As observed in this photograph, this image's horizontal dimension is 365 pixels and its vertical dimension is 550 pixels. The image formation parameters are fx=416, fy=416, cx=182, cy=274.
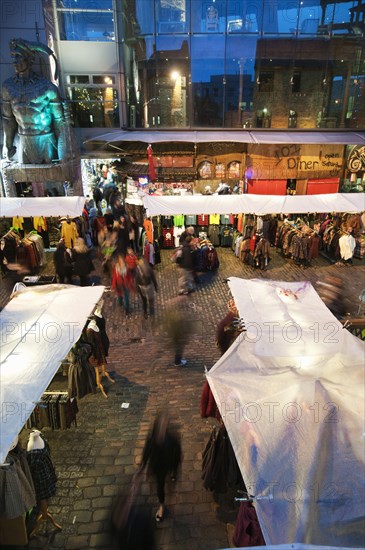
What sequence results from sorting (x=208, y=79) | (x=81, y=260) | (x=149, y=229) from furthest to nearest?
(x=208, y=79) → (x=149, y=229) → (x=81, y=260)

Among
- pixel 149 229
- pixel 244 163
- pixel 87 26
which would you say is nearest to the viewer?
pixel 149 229

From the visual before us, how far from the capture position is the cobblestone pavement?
5.90 meters

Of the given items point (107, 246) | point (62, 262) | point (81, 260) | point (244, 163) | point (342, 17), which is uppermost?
point (342, 17)

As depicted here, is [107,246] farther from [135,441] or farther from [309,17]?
[309,17]

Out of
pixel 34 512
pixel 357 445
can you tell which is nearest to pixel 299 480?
pixel 357 445

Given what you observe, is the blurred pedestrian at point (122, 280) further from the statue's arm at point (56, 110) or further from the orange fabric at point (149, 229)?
the statue's arm at point (56, 110)

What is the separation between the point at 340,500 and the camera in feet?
13.0

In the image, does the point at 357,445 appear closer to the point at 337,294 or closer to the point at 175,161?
the point at 337,294

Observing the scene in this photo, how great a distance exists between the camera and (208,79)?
1902 cm

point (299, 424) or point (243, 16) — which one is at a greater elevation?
point (243, 16)

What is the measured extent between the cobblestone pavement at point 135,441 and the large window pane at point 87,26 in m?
13.3

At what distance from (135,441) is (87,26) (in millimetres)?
18396

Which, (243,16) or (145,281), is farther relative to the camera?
(243,16)

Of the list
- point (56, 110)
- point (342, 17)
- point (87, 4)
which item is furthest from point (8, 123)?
point (342, 17)
